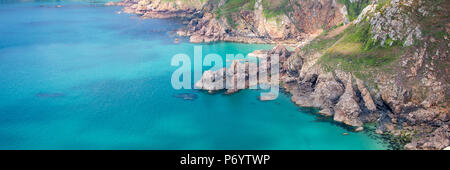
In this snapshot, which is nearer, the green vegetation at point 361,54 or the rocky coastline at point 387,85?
the rocky coastline at point 387,85

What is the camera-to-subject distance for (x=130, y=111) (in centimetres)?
7394

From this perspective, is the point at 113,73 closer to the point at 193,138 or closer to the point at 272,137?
the point at 193,138

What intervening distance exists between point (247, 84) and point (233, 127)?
2068 cm

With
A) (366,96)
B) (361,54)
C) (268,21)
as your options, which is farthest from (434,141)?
(268,21)

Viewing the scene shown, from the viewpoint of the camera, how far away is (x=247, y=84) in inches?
3393

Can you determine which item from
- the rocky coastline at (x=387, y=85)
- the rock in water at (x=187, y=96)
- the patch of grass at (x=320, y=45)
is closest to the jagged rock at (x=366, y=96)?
the rocky coastline at (x=387, y=85)

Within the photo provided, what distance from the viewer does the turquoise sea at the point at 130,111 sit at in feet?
204

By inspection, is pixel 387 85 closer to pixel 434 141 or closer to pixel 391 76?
pixel 391 76

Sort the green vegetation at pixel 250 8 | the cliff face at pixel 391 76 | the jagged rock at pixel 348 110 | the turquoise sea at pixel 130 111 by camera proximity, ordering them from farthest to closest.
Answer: the green vegetation at pixel 250 8 < the jagged rock at pixel 348 110 < the cliff face at pixel 391 76 < the turquoise sea at pixel 130 111

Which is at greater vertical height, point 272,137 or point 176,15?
point 176,15

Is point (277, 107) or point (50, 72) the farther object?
point (50, 72)

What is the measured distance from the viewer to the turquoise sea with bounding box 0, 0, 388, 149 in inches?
2442

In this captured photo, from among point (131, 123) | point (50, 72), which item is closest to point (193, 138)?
point (131, 123)

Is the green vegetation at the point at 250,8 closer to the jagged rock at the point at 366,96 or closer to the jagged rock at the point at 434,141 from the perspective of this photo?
the jagged rock at the point at 366,96
